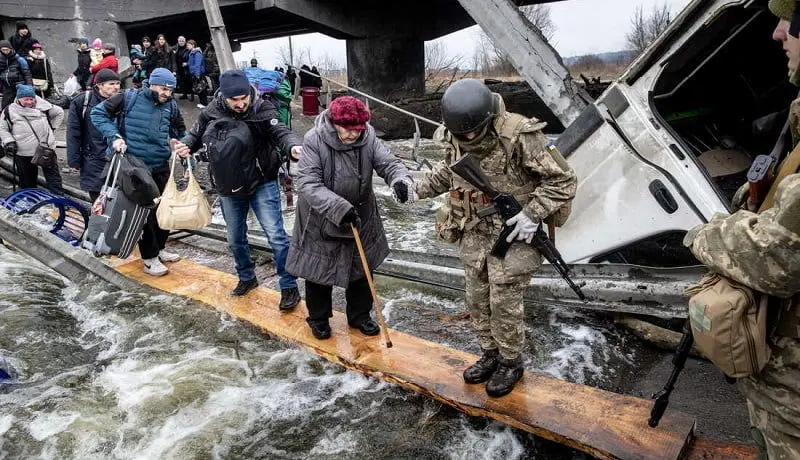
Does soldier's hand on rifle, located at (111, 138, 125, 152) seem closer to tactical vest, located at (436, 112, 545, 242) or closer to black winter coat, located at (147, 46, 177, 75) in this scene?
tactical vest, located at (436, 112, 545, 242)

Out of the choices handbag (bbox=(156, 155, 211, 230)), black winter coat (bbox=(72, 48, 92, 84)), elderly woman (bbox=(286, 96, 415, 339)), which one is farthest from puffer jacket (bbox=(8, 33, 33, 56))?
elderly woman (bbox=(286, 96, 415, 339))

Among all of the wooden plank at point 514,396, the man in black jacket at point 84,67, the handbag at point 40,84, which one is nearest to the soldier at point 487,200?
the wooden plank at point 514,396

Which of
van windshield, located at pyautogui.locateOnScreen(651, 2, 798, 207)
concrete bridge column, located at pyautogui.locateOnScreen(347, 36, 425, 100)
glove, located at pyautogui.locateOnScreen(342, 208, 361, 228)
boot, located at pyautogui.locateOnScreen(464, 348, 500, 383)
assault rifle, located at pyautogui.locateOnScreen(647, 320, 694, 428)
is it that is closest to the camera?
assault rifle, located at pyautogui.locateOnScreen(647, 320, 694, 428)

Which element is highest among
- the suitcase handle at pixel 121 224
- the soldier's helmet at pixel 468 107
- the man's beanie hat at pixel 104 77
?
the man's beanie hat at pixel 104 77

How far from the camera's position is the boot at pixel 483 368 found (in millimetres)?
3068

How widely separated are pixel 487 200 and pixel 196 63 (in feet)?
44.2

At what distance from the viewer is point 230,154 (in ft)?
12.5

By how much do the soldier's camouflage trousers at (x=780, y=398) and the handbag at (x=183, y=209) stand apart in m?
3.64

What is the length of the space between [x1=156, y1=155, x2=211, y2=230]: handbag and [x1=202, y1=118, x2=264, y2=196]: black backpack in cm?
43

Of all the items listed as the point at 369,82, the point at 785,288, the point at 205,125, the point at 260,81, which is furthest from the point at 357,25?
the point at 785,288

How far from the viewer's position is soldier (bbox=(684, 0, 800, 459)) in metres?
1.50

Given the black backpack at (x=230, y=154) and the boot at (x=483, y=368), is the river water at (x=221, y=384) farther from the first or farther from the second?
the black backpack at (x=230, y=154)

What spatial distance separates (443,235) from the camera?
2.99 meters

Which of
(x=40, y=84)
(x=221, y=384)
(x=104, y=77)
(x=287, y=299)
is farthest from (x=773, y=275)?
(x=40, y=84)
